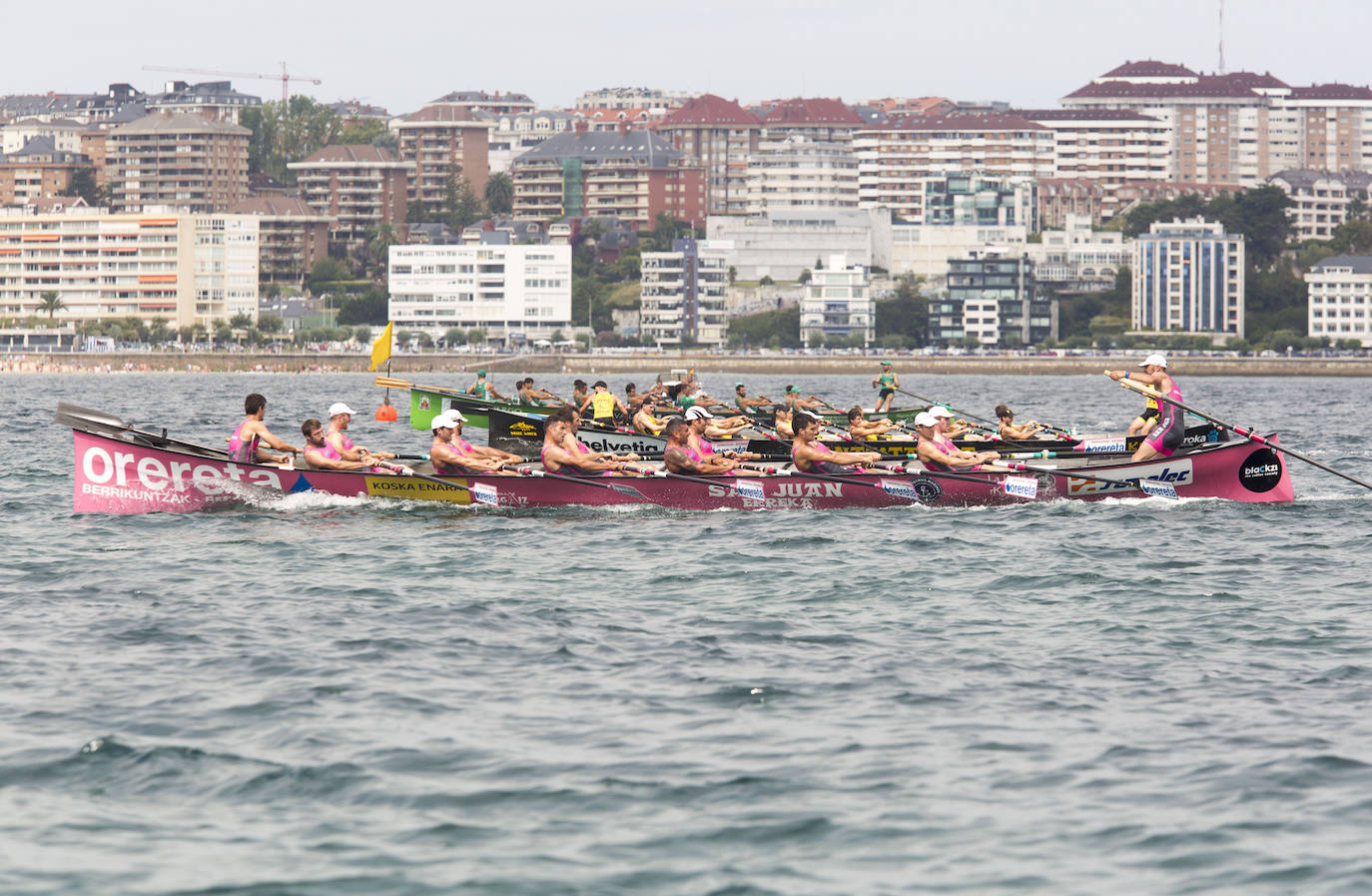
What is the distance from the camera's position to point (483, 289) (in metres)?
192

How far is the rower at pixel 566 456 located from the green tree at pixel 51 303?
179m

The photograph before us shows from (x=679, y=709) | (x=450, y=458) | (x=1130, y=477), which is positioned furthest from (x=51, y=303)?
(x=679, y=709)

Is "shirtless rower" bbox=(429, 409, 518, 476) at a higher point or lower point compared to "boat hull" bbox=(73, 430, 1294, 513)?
higher

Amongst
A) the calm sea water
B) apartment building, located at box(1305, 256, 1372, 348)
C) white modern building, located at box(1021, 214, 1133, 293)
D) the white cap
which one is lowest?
the calm sea water

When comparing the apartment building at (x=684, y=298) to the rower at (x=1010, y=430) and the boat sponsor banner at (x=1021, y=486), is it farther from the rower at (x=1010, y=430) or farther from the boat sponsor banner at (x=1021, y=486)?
the boat sponsor banner at (x=1021, y=486)

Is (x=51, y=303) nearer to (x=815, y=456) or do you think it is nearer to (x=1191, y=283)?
(x=1191, y=283)

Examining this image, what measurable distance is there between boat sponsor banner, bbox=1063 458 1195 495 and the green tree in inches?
7117

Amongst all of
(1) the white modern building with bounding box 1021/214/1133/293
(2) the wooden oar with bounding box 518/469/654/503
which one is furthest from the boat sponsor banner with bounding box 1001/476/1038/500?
(1) the white modern building with bounding box 1021/214/1133/293

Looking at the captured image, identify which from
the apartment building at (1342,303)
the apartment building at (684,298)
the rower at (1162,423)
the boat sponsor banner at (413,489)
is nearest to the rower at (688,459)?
the boat sponsor banner at (413,489)

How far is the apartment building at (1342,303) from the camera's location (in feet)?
566

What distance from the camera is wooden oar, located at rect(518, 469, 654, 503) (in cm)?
2573

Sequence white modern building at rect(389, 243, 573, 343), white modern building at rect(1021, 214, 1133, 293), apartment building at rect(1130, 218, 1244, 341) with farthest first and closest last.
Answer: white modern building at rect(1021, 214, 1133, 293) → white modern building at rect(389, 243, 573, 343) → apartment building at rect(1130, 218, 1244, 341)

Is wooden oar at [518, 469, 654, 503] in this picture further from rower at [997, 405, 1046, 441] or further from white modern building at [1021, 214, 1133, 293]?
white modern building at [1021, 214, 1133, 293]

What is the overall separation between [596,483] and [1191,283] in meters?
159
